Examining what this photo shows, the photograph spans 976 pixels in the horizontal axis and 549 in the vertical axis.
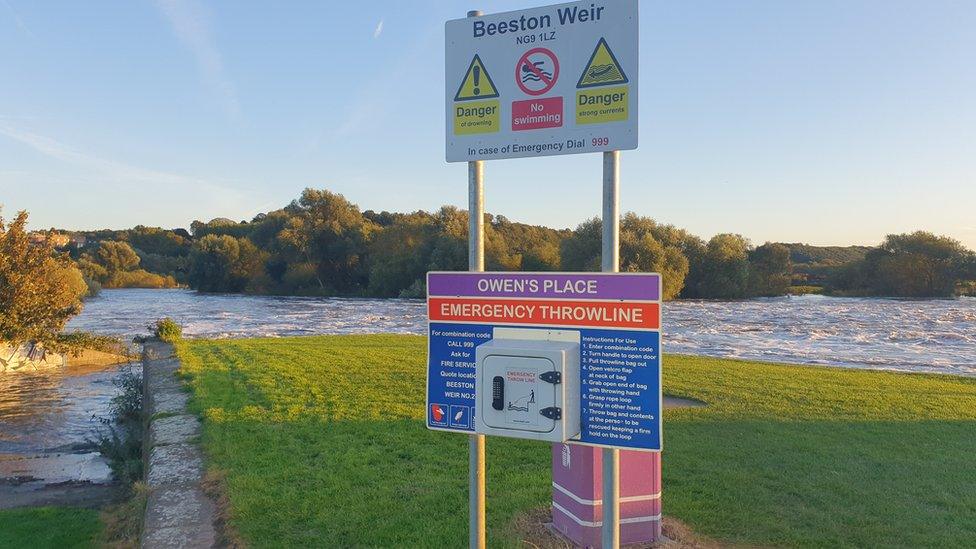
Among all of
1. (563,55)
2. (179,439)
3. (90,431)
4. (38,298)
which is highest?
(563,55)

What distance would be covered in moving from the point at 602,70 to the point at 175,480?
5.42 meters

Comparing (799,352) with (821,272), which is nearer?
(799,352)

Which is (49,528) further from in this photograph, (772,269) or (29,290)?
(772,269)

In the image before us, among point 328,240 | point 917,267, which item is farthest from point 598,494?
point 328,240

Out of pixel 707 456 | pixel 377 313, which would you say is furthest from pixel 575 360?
pixel 377 313

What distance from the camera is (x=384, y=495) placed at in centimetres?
555

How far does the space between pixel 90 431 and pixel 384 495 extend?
8904 millimetres

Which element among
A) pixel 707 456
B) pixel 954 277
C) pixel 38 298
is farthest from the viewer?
pixel 954 277

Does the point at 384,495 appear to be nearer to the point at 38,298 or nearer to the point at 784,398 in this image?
the point at 784,398

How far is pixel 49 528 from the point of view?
6.40 metres

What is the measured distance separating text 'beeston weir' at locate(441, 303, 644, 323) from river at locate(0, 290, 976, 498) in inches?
307

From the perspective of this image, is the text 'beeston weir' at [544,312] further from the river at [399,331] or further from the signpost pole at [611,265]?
the river at [399,331]

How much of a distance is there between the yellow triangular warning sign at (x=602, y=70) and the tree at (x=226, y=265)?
67494mm

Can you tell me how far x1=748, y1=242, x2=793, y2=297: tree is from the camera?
56.5 metres
